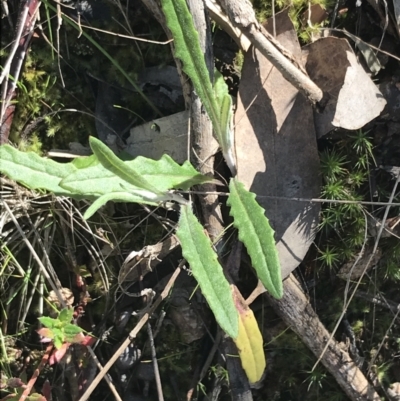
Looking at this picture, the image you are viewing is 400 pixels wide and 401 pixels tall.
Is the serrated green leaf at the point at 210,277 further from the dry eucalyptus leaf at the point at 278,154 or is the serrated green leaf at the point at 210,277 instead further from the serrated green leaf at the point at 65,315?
the serrated green leaf at the point at 65,315

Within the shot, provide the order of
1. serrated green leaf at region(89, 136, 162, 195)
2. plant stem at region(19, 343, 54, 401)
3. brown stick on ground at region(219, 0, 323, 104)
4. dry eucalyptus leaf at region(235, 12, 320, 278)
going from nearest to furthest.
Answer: serrated green leaf at region(89, 136, 162, 195)
brown stick on ground at region(219, 0, 323, 104)
dry eucalyptus leaf at region(235, 12, 320, 278)
plant stem at region(19, 343, 54, 401)

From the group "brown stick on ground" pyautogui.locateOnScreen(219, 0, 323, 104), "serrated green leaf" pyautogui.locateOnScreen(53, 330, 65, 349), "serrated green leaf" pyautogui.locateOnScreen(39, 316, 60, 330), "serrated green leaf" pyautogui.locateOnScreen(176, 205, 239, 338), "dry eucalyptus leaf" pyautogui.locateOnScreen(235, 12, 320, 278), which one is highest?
"brown stick on ground" pyautogui.locateOnScreen(219, 0, 323, 104)

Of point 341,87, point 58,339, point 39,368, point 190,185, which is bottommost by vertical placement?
point 39,368

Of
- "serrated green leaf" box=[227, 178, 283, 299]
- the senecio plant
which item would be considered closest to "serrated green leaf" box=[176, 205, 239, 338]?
the senecio plant

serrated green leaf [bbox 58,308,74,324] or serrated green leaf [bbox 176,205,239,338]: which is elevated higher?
serrated green leaf [bbox 176,205,239,338]

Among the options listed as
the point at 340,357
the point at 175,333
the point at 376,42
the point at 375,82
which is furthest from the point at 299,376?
the point at 376,42

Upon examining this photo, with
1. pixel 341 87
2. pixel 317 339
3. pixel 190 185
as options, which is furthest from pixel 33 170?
pixel 317 339

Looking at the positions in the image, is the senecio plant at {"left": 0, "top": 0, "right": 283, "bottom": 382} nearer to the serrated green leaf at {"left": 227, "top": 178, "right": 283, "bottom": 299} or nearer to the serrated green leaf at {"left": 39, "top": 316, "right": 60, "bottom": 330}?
the serrated green leaf at {"left": 227, "top": 178, "right": 283, "bottom": 299}

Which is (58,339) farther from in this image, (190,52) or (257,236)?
(190,52)
